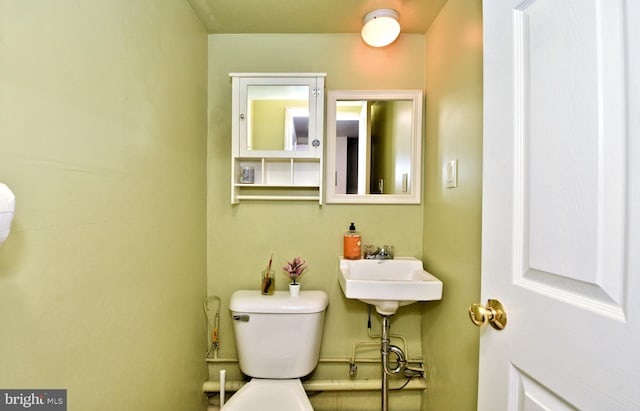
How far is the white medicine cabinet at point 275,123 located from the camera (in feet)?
4.33

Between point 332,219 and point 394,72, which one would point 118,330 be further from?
A: point 394,72

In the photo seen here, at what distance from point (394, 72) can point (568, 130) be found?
115cm

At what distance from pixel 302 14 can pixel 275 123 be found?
1.80 feet

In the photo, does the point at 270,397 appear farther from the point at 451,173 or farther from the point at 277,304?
the point at 451,173

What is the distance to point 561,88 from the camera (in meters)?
0.45

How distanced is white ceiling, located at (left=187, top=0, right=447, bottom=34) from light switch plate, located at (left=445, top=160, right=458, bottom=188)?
2.51ft

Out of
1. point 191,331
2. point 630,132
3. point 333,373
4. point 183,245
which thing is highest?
point 630,132

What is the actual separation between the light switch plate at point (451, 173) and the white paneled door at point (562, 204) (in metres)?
0.47

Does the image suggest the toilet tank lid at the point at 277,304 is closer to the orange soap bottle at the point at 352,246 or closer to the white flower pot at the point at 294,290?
the white flower pot at the point at 294,290

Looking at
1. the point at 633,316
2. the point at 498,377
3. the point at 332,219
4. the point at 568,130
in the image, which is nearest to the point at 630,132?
the point at 568,130

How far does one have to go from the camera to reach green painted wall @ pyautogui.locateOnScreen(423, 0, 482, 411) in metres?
0.94

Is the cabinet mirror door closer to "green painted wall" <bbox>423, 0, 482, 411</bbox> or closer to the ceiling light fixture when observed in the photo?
the ceiling light fixture

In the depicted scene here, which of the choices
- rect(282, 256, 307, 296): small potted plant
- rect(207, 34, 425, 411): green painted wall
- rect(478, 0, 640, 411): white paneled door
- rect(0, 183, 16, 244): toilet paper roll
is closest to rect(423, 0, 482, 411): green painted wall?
rect(207, 34, 425, 411): green painted wall

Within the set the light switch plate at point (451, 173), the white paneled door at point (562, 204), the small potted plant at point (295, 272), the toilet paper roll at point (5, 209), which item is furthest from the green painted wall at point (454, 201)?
the toilet paper roll at point (5, 209)
